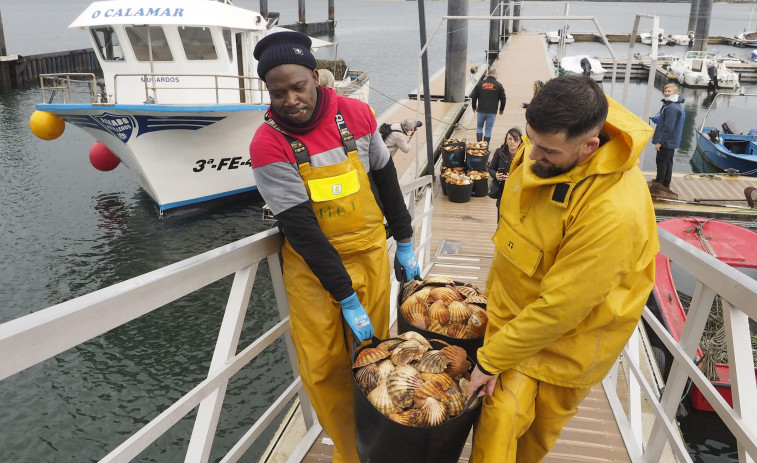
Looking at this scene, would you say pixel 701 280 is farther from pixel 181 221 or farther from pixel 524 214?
pixel 181 221

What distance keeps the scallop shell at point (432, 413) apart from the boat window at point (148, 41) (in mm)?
11294

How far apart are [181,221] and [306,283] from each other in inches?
419

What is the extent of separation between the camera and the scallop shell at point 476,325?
2.34m

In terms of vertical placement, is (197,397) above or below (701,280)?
below

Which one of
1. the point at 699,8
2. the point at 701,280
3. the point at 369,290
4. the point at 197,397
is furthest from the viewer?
the point at 699,8

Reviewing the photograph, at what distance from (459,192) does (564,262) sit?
7122 millimetres

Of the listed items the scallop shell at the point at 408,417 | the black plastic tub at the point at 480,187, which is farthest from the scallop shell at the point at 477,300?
the black plastic tub at the point at 480,187

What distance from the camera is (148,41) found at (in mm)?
11070

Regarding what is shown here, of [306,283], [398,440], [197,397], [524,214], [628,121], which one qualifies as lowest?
[398,440]

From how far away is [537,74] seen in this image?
21703 mm

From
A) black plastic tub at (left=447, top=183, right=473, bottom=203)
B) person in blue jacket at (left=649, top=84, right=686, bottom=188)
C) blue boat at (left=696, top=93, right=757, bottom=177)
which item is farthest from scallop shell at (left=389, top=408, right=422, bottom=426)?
blue boat at (left=696, top=93, right=757, bottom=177)

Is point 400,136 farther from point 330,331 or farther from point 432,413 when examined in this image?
point 432,413

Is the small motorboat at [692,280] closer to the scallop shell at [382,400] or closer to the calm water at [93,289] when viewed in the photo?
the calm water at [93,289]

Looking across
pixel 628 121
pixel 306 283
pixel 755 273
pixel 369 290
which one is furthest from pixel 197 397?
pixel 755 273
